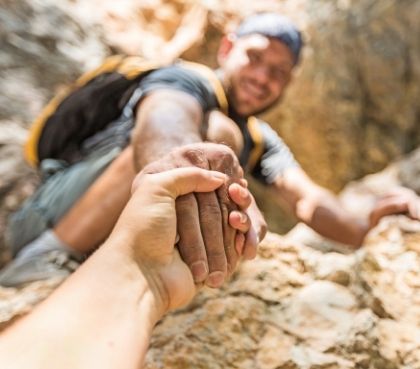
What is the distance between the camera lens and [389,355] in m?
1.14

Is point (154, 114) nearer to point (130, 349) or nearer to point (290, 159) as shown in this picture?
point (130, 349)

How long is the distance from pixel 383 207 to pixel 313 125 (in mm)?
1821

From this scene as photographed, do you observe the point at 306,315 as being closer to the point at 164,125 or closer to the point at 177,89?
the point at 164,125

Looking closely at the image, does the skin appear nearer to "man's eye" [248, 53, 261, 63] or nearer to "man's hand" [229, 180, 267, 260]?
"man's hand" [229, 180, 267, 260]

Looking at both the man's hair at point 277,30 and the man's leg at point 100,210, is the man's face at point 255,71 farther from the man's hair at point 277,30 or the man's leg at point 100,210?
the man's leg at point 100,210

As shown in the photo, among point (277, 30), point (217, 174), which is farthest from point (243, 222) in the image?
point (277, 30)

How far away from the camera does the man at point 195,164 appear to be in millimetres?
1036

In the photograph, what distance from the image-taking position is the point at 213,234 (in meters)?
1.02

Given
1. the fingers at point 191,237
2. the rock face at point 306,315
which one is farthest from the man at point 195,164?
the rock face at point 306,315

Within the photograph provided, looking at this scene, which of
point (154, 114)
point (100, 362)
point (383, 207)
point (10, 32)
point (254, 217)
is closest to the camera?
point (100, 362)

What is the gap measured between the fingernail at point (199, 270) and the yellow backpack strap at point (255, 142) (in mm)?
1096

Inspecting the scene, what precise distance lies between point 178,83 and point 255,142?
55 centimetres

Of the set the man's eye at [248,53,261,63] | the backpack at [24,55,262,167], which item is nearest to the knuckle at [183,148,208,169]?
the backpack at [24,55,262,167]

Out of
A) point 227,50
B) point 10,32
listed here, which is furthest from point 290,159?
point 10,32
